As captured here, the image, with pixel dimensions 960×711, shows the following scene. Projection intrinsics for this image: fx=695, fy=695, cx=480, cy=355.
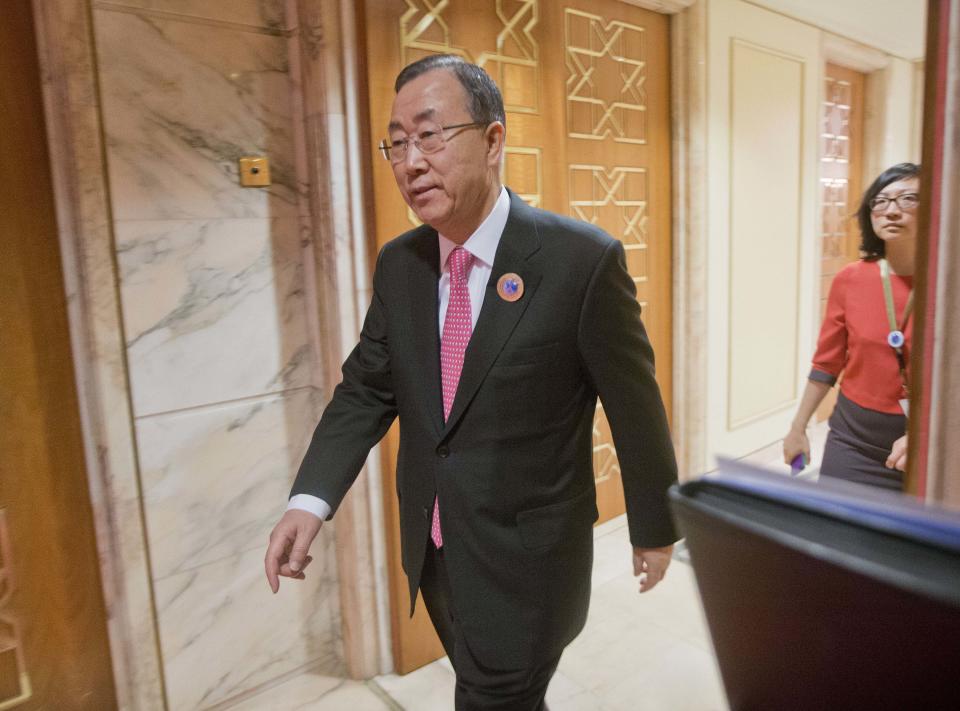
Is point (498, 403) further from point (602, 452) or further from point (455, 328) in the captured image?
point (602, 452)

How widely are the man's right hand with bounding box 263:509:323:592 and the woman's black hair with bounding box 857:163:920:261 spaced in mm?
1765

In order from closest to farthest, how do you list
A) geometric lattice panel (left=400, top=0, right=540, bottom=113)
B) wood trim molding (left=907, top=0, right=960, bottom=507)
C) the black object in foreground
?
the black object in foreground
wood trim molding (left=907, top=0, right=960, bottom=507)
geometric lattice panel (left=400, top=0, right=540, bottom=113)

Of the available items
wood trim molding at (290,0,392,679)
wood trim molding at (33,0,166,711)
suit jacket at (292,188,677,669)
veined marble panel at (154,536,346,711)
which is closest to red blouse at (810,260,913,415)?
suit jacket at (292,188,677,669)

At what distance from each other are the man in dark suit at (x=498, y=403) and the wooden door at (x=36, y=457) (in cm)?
89

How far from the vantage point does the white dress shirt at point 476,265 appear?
4.43 ft

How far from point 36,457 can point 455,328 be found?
127 centimetres

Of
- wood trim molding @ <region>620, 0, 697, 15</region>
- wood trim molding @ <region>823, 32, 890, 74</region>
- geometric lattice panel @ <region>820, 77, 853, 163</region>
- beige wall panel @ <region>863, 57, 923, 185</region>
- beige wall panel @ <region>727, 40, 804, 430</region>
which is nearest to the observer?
wood trim molding @ <region>620, 0, 697, 15</region>

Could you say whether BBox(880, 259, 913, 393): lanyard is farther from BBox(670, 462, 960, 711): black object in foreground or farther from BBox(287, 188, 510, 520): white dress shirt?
BBox(670, 462, 960, 711): black object in foreground

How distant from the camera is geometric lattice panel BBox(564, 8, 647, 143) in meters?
2.90

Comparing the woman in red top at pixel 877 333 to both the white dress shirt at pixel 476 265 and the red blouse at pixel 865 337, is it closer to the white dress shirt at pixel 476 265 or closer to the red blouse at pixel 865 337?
the red blouse at pixel 865 337

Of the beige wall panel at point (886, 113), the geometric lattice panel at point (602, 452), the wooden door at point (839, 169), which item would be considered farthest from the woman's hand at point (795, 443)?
the beige wall panel at point (886, 113)

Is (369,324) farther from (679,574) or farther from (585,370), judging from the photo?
(679,574)

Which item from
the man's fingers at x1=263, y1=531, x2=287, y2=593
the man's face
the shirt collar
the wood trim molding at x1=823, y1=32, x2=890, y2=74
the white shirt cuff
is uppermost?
the wood trim molding at x1=823, y1=32, x2=890, y2=74

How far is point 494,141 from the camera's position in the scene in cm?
134
